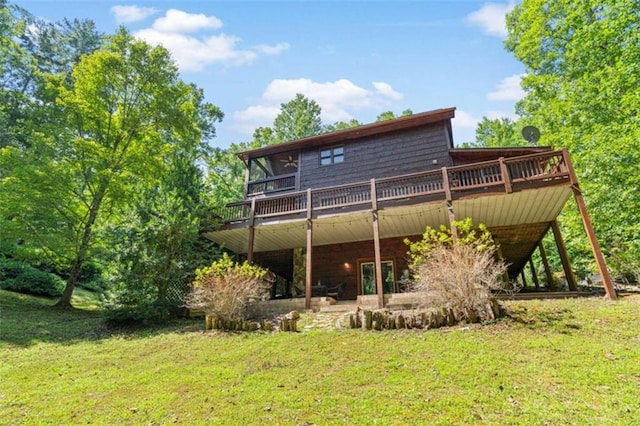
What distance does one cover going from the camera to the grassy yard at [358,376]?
11.8 feet

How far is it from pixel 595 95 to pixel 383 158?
8.48 metres

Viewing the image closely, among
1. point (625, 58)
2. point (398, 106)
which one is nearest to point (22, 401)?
point (625, 58)

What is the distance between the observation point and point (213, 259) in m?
10.8

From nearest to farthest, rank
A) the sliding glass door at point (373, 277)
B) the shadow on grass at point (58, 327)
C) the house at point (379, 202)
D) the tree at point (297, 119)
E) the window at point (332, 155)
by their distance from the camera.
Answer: the shadow on grass at point (58, 327)
the house at point (379, 202)
the sliding glass door at point (373, 277)
the window at point (332, 155)
the tree at point (297, 119)

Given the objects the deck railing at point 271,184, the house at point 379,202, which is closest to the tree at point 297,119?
the house at point 379,202

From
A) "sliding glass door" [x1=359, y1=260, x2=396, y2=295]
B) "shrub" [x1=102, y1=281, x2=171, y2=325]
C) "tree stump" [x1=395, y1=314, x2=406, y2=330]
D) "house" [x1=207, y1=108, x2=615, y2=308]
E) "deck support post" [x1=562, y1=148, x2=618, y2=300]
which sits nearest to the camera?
"tree stump" [x1=395, y1=314, x2=406, y2=330]

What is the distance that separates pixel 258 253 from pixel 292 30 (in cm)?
993

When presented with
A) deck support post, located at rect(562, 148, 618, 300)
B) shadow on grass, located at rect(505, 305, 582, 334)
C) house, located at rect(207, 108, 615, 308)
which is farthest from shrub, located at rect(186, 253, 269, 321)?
deck support post, located at rect(562, 148, 618, 300)

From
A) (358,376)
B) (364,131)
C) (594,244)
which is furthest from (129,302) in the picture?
(594,244)

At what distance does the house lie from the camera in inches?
365

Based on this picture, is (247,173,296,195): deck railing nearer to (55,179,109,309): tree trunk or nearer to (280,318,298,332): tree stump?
(55,179,109,309): tree trunk

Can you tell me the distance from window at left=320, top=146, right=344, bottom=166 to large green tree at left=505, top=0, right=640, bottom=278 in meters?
9.27

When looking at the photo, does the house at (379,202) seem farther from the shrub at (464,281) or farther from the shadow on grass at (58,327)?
the shadow on grass at (58,327)

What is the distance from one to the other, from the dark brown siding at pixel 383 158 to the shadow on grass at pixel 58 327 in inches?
311
